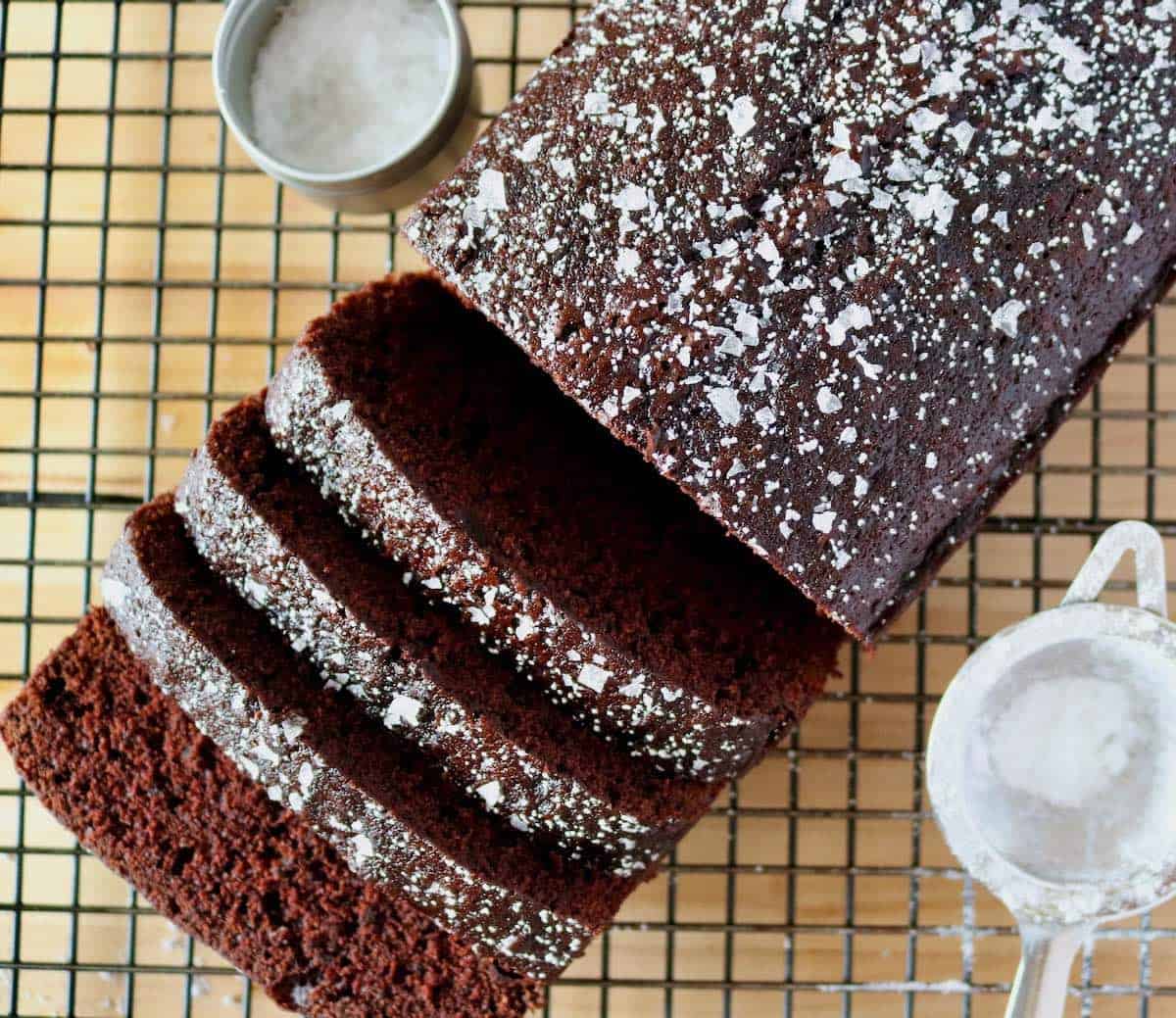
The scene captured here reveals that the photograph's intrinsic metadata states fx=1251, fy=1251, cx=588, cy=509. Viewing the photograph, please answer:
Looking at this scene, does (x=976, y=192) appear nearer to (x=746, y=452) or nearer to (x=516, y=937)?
(x=746, y=452)

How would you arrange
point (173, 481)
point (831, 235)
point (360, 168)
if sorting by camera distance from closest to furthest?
point (831, 235) → point (360, 168) → point (173, 481)

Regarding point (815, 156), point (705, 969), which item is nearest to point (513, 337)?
point (815, 156)

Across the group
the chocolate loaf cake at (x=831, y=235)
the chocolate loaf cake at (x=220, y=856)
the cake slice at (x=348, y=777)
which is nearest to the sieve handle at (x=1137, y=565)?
the chocolate loaf cake at (x=831, y=235)

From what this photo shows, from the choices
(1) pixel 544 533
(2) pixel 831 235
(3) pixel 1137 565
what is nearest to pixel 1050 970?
(3) pixel 1137 565

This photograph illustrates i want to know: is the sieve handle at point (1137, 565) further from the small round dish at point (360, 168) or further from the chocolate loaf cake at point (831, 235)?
the small round dish at point (360, 168)

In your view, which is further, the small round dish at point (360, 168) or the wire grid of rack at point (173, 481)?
the wire grid of rack at point (173, 481)

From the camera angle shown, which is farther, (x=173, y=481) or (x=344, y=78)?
(x=173, y=481)

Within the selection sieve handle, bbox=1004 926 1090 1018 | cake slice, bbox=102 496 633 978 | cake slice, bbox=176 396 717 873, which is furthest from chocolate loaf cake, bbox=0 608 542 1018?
sieve handle, bbox=1004 926 1090 1018

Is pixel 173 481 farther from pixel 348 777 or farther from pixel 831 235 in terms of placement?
pixel 831 235

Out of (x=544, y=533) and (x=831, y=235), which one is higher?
(x=831, y=235)
